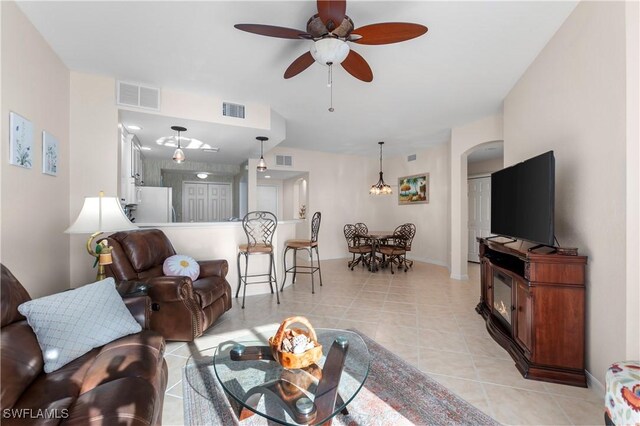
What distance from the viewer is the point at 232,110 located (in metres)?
3.54

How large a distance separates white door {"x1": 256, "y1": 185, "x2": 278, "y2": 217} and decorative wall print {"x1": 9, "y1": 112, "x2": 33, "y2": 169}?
5.77m

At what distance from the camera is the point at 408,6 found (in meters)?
1.92

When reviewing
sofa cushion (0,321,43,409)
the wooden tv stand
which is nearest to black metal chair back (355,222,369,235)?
the wooden tv stand

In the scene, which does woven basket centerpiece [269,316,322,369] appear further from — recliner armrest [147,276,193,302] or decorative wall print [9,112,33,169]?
decorative wall print [9,112,33,169]

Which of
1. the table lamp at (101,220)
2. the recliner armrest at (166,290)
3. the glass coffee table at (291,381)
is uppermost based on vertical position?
the table lamp at (101,220)

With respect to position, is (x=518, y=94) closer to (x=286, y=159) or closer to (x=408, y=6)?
(x=408, y=6)

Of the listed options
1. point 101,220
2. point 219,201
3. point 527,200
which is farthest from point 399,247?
point 219,201

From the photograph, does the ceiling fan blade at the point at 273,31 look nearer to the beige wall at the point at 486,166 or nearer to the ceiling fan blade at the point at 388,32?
the ceiling fan blade at the point at 388,32

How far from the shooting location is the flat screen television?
6.22 feet

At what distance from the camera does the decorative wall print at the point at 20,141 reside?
1.87 meters

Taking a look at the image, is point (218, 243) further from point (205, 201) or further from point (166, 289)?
point (205, 201)

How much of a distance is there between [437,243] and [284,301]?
13.0ft

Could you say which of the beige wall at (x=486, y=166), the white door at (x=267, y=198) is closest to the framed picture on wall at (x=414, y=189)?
the beige wall at (x=486, y=166)

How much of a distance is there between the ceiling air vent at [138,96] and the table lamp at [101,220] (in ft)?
4.99
